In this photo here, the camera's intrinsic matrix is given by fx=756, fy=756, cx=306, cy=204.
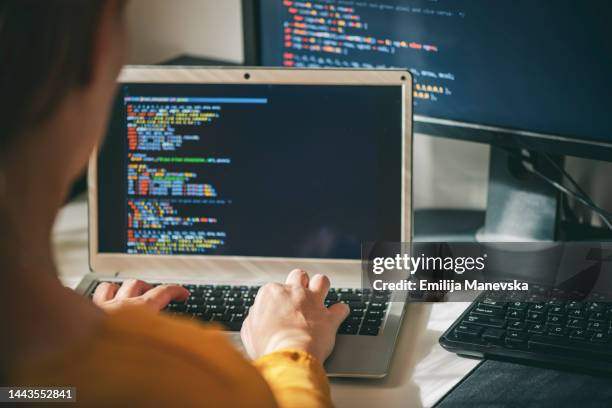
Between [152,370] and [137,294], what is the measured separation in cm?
51

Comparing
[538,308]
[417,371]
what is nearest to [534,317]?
[538,308]

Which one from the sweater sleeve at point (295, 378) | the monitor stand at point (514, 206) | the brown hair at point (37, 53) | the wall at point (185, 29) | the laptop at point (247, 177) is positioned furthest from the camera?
the wall at point (185, 29)

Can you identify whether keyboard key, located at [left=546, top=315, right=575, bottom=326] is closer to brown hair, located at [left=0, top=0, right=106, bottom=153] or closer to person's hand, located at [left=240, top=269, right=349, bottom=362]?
person's hand, located at [left=240, top=269, right=349, bottom=362]

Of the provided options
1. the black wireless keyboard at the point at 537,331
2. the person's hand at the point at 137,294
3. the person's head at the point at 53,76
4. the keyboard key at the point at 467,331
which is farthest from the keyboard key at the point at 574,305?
the person's head at the point at 53,76

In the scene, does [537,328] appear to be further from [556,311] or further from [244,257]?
[244,257]

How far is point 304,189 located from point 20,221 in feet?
1.98

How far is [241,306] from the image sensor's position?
912 mm

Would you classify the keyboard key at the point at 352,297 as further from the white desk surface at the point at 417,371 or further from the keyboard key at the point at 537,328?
the keyboard key at the point at 537,328

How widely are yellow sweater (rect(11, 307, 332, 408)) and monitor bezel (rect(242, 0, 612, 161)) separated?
64cm

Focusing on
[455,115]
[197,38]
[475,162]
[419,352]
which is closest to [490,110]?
[455,115]

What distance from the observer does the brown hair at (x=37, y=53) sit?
1.22 feet

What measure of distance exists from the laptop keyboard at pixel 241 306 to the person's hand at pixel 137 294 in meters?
0.02

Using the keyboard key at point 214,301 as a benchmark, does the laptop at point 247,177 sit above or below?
above

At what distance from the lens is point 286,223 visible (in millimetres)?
994
